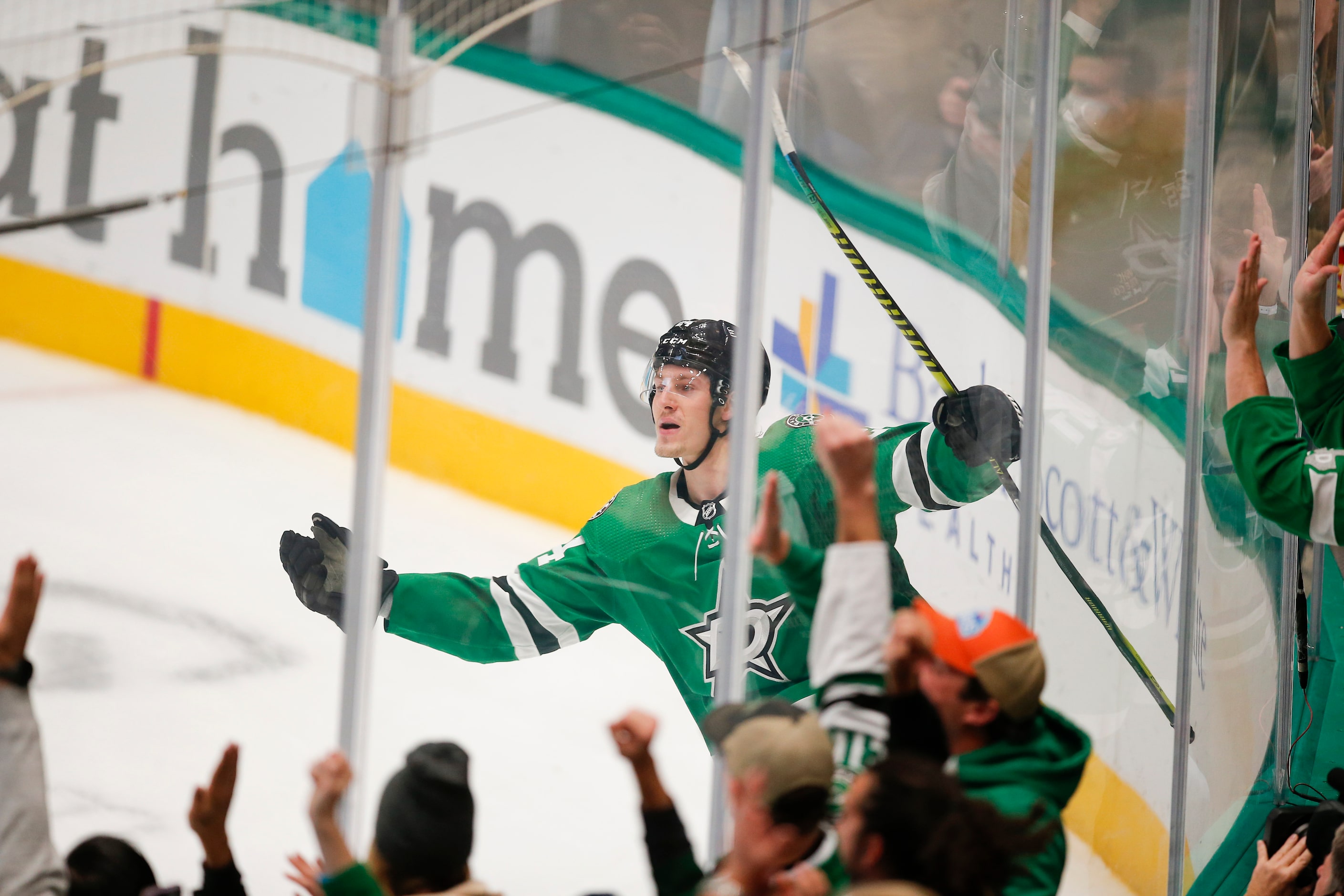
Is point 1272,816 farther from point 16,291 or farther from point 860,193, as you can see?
point 16,291

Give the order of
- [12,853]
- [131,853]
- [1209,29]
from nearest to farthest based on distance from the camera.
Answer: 1. [12,853]
2. [131,853]
3. [1209,29]

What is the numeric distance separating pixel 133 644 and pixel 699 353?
30.8 inches

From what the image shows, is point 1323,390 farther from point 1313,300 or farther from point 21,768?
point 21,768

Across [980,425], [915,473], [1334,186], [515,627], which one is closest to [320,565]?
[515,627]

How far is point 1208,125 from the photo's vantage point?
285cm


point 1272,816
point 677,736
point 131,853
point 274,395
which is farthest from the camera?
point 1272,816

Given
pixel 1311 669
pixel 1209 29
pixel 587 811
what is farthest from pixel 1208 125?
pixel 587 811

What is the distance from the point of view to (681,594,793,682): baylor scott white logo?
187 centimetres

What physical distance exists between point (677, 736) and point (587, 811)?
6.3 inches

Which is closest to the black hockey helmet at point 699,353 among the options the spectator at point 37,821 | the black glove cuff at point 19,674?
the spectator at point 37,821

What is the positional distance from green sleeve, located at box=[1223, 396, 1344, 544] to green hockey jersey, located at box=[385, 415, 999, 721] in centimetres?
79

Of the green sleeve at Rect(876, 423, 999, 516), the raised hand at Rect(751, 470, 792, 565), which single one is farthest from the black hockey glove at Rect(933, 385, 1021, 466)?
the raised hand at Rect(751, 470, 792, 565)

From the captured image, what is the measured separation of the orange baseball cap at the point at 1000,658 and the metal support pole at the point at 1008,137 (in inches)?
33.7

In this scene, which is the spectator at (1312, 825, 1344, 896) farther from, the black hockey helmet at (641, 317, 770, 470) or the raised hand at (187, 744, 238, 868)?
the raised hand at (187, 744, 238, 868)
